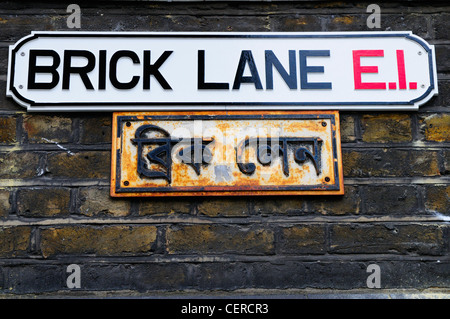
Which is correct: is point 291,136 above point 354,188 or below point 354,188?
above

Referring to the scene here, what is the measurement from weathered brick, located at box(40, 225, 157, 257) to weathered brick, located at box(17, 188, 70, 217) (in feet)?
0.20

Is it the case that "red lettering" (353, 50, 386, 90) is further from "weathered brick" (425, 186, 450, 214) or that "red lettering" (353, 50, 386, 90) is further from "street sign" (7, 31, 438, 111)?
"weathered brick" (425, 186, 450, 214)

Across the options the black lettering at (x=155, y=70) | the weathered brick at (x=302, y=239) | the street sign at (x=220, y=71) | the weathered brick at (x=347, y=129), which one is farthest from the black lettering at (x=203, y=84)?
the weathered brick at (x=302, y=239)

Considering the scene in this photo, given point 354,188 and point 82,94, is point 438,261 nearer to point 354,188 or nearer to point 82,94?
point 354,188

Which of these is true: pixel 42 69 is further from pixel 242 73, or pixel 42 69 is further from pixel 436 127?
pixel 436 127

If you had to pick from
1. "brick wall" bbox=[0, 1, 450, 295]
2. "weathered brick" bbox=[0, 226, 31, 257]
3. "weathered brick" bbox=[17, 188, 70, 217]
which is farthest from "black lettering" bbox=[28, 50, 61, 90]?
"weathered brick" bbox=[0, 226, 31, 257]

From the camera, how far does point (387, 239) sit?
147cm

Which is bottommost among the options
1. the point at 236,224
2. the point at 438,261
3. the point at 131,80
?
the point at 438,261

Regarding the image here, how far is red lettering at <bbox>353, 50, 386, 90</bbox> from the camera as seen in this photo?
155cm

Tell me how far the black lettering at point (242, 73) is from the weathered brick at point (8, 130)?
0.84 metres

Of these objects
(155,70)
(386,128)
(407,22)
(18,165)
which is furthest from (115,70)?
(407,22)
